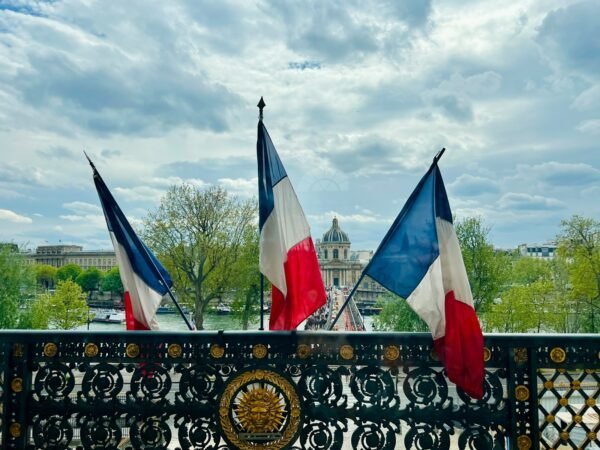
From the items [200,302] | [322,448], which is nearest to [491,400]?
[322,448]

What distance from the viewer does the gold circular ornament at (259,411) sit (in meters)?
3.90

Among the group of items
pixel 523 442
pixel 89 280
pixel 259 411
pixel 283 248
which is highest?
pixel 283 248

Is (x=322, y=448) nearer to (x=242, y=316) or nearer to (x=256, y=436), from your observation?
(x=256, y=436)

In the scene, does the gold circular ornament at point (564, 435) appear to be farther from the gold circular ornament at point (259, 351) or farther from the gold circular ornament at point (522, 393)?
the gold circular ornament at point (259, 351)

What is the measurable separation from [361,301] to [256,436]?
58.6 m

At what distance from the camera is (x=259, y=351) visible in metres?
3.94

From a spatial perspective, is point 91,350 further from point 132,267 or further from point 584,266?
point 584,266

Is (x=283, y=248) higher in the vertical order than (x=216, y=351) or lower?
higher

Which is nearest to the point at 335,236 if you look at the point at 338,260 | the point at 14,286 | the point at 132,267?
the point at 338,260

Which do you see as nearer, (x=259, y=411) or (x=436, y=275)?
(x=259, y=411)

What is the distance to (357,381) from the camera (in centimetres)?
396

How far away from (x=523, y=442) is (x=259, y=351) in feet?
6.89

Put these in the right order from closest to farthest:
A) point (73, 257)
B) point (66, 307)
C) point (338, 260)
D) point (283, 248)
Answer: point (283, 248)
point (66, 307)
point (338, 260)
point (73, 257)

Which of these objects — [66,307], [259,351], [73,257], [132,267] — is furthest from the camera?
[73,257]
